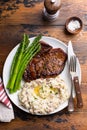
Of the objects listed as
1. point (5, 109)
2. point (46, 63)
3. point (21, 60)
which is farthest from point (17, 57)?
point (5, 109)

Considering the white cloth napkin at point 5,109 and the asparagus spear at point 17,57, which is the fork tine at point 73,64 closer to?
the asparagus spear at point 17,57

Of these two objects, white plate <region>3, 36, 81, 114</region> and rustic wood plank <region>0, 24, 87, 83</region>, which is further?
rustic wood plank <region>0, 24, 87, 83</region>

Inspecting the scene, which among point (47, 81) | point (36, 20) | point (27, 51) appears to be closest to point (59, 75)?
point (47, 81)

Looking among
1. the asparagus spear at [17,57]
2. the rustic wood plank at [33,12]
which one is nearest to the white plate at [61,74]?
the asparagus spear at [17,57]

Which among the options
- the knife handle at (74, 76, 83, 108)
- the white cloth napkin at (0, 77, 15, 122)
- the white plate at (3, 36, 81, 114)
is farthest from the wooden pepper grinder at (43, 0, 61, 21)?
the white cloth napkin at (0, 77, 15, 122)

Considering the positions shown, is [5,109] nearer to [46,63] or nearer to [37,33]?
[46,63]

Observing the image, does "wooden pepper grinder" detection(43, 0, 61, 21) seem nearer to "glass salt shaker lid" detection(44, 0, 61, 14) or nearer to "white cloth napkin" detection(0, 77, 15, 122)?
"glass salt shaker lid" detection(44, 0, 61, 14)
